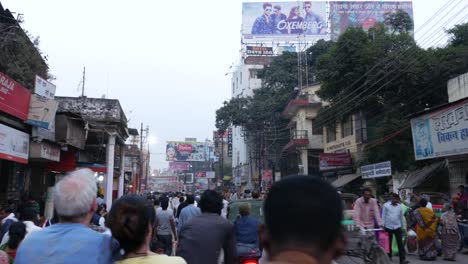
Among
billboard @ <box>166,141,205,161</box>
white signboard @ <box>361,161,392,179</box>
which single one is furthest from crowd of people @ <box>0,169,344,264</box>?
billboard @ <box>166,141,205,161</box>

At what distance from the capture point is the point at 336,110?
32.1 meters

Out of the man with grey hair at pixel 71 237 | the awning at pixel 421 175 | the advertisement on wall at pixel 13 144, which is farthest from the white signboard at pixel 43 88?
the awning at pixel 421 175

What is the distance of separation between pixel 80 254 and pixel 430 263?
35.6ft

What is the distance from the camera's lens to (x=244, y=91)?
73750 millimetres

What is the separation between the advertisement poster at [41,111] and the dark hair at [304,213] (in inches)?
526

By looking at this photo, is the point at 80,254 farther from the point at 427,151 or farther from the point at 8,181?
the point at 427,151

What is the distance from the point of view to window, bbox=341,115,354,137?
1258 inches

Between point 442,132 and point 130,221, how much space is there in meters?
16.2

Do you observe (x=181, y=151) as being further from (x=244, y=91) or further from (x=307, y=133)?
(x=307, y=133)

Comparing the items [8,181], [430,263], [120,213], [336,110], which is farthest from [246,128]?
[120,213]

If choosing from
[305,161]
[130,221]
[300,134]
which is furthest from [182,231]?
[305,161]

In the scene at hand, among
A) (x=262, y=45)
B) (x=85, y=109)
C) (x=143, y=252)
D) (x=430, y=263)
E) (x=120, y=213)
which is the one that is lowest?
(x=430, y=263)

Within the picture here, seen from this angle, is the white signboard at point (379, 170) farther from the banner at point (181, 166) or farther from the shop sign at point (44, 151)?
the banner at point (181, 166)

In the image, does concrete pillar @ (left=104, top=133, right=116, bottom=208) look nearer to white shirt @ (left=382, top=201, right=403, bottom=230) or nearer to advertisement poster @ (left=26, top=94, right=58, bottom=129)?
advertisement poster @ (left=26, top=94, right=58, bottom=129)
